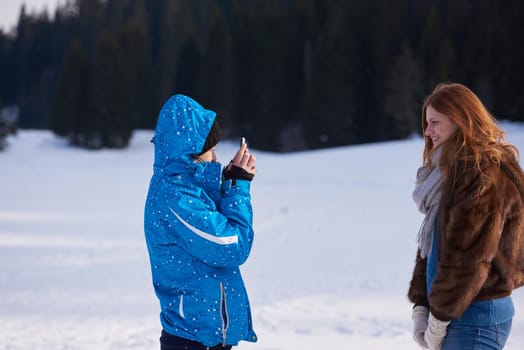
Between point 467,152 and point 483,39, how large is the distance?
33.5 meters

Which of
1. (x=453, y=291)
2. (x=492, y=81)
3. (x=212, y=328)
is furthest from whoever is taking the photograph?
(x=492, y=81)

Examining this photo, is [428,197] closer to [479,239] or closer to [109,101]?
[479,239]

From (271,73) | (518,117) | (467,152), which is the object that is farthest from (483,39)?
(467,152)

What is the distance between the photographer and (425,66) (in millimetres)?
31734

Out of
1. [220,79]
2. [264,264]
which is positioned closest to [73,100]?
[220,79]

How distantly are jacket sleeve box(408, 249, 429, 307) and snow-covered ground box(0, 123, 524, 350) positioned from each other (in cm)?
230

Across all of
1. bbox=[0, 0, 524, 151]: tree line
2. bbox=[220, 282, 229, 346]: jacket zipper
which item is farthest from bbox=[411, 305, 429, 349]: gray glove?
bbox=[0, 0, 524, 151]: tree line

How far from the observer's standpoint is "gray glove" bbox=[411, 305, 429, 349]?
2141mm

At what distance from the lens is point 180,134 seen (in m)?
2.05

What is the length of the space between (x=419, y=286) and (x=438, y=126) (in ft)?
2.00

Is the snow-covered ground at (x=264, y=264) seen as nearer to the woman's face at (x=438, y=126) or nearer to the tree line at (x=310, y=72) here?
the woman's face at (x=438, y=126)

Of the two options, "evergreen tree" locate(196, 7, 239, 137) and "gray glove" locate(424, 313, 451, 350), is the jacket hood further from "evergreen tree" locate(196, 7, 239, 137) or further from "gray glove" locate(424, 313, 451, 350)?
"evergreen tree" locate(196, 7, 239, 137)

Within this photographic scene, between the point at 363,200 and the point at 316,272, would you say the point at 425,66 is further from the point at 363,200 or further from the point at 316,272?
the point at 316,272

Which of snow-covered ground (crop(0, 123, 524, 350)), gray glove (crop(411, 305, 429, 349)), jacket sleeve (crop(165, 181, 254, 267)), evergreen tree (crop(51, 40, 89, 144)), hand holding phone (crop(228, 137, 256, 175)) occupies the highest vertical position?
hand holding phone (crop(228, 137, 256, 175))
